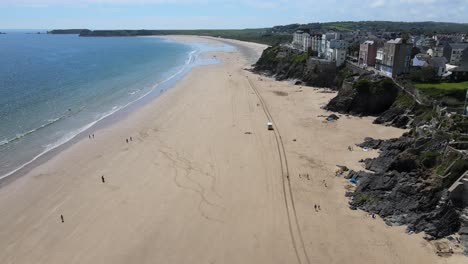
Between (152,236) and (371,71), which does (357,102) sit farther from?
→ (152,236)

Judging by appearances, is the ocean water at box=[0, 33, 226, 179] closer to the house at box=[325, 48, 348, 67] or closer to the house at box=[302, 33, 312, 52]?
the house at box=[302, 33, 312, 52]

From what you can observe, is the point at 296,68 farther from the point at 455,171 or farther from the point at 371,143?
the point at 455,171

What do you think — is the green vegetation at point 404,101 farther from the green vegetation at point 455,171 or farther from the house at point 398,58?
the green vegetation at point 455,171

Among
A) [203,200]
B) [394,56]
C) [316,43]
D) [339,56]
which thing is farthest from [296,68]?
[203,200]

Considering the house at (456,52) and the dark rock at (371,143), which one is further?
the house at (456,52)

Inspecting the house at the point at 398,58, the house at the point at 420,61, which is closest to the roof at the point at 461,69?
the house at the point at 420,61

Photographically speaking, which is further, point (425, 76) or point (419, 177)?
point (425, 76)

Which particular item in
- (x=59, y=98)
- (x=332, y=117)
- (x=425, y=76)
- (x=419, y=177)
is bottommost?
(x=332, y=117)
